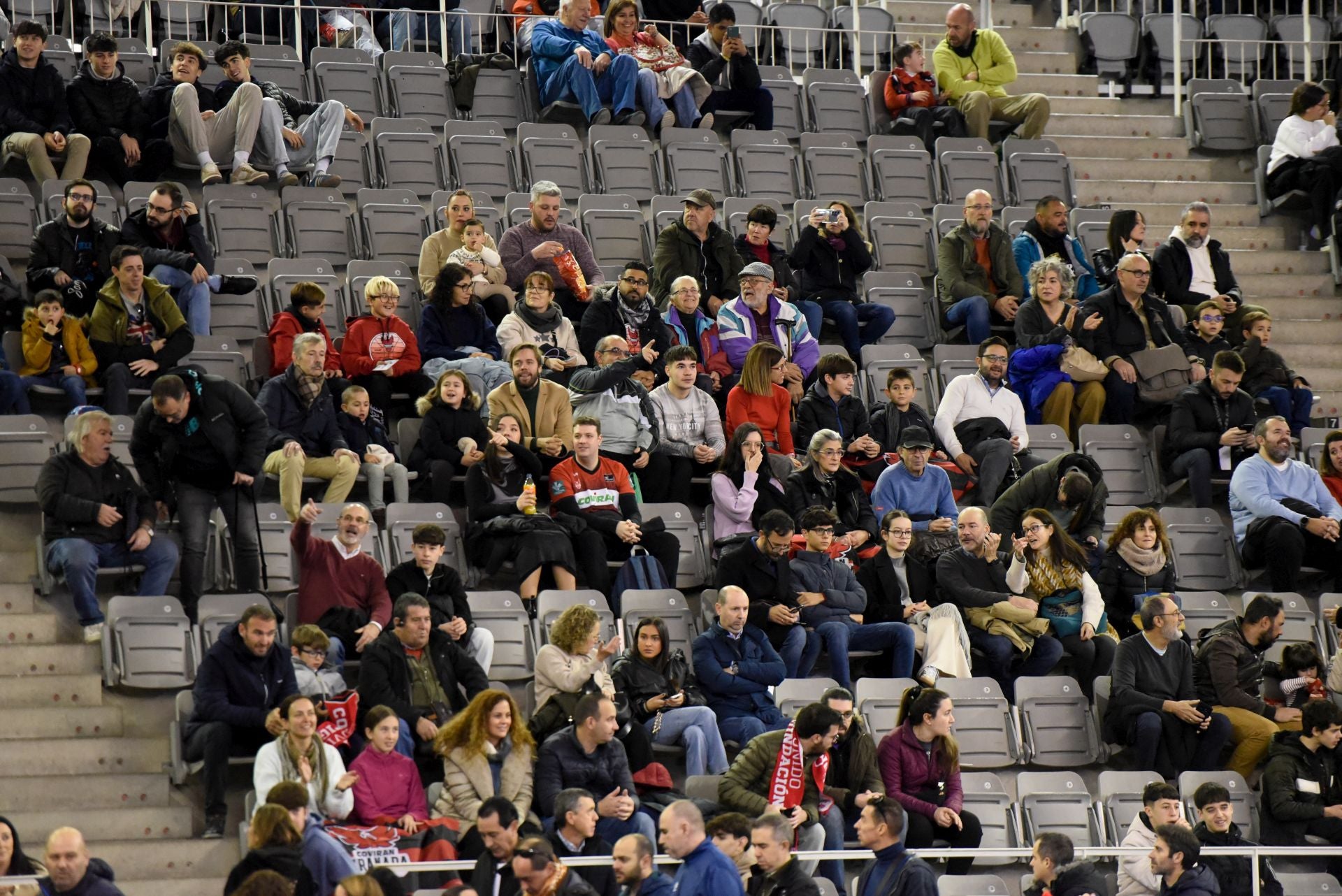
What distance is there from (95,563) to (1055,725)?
4556mm

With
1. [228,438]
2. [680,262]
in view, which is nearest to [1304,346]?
[680,262]

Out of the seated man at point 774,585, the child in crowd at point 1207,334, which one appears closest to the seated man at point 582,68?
the child in crowd at point 1207,334

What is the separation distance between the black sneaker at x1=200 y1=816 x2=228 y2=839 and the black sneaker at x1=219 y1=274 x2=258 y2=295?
3572 mm

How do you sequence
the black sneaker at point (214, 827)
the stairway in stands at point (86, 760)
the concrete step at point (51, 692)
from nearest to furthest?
1. the stairway in stands at point (86, 760)
2. the black sneaker at point (214, 827)
3. the concrete step at point (51, 692)

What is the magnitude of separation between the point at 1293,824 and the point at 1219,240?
18.1ft

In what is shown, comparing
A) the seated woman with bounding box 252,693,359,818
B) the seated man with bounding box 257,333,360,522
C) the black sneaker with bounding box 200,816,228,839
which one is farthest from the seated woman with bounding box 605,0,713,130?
the black sneaker with bounding box 200,816,228,839

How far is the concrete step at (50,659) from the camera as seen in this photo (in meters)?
9.61

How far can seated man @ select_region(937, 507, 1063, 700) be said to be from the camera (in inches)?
410

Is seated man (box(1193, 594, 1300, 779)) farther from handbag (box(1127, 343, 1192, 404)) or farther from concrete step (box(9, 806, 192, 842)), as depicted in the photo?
concrete step (box(9, 806, 192, 842))

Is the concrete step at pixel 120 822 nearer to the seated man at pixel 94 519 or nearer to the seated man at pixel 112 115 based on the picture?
the seated man at pixel 94 519

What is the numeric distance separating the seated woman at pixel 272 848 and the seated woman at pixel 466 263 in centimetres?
435


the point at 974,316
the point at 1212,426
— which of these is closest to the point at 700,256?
the point at 974,316

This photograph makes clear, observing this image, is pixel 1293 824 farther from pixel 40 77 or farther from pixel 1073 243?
pixel 40 77

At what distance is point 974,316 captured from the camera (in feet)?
41.5
